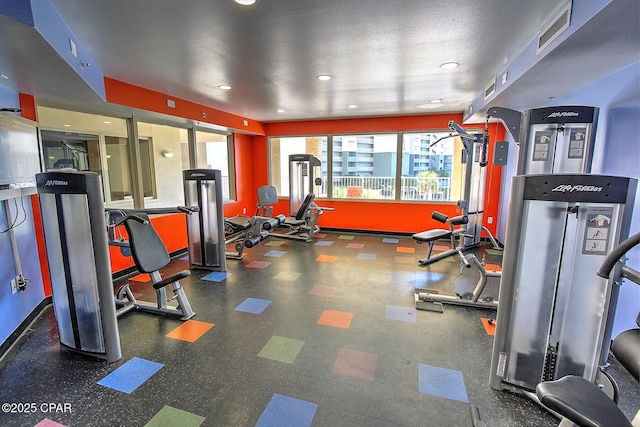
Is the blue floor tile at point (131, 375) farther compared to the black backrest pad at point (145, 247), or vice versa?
the black backrest pad at point (145, 247)

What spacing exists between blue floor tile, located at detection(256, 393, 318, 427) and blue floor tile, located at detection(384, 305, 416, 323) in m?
1.35

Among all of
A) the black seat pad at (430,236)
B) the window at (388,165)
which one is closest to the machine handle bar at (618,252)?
the black seat pad at (430,236)

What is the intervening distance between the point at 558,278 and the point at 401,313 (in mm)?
1513

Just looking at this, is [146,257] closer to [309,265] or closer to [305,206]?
[309,265]

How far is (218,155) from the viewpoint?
6.46m

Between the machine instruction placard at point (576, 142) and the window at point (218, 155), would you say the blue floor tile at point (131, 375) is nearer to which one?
the machine instruction placard at point (576, 142)

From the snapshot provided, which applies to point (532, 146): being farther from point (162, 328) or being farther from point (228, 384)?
point (162, 328)

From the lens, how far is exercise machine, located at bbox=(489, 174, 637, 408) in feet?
5.44

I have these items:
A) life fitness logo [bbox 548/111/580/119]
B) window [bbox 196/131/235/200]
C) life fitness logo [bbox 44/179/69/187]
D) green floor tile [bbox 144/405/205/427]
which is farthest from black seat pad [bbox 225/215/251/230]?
life fitness logo [bbox 548/111/580/119]

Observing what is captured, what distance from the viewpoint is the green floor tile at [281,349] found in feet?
7.59

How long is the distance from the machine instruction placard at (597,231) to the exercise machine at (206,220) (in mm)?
3737

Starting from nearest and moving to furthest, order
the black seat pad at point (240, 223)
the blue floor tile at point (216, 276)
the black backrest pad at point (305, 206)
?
the blue floor tile at point (216, 276) → the black seat pad at point (240, 223) → the black backrest pad at point (305, 206)

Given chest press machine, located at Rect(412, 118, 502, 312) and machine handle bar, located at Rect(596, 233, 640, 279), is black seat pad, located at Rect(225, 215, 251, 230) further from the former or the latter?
machine handle bar, located at Rect(596, 233, 640, 279)

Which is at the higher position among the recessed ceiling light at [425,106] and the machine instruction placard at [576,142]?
the recessed ceiling light at [425,106]
